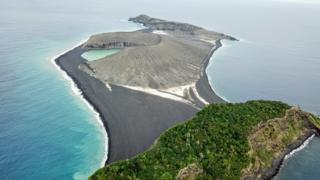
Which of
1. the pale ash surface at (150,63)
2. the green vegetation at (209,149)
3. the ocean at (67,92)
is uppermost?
the green vegetation at (209,149)

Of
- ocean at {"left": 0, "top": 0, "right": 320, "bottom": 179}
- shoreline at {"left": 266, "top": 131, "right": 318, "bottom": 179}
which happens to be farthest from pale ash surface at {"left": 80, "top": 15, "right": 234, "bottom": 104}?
shoreline at {"left": 266, "top": 131, "right": 318, "bottom": 179}

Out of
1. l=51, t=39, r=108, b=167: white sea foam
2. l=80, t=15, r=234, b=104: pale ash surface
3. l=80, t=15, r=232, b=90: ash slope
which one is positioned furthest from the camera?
l=80, t=15, r=232, b=90: ash slope

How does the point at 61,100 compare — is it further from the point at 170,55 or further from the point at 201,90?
the point at 170,55

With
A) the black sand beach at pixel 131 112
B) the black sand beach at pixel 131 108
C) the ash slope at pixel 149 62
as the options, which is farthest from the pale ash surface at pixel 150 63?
the black sand beach at pixel 131 112

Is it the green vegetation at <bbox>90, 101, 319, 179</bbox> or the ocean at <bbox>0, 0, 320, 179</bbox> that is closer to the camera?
the green vegetation at <bbox>90, 101, 319, 179</bbox>

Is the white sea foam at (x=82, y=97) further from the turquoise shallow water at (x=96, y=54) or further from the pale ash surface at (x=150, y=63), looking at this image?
the turquoise shallow water at (x=96, y=54)

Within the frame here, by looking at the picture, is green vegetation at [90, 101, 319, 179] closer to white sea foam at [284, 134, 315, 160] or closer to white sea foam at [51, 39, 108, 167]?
white sea foam at [284, 134, 315, 160]

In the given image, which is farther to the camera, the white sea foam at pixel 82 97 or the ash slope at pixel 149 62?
the ash slope at pixel 149 62

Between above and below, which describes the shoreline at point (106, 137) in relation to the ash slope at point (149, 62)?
below

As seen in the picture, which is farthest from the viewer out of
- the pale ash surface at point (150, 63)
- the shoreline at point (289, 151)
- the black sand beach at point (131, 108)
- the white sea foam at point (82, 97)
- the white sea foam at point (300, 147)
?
the pale ash surface at point (150, 63)
